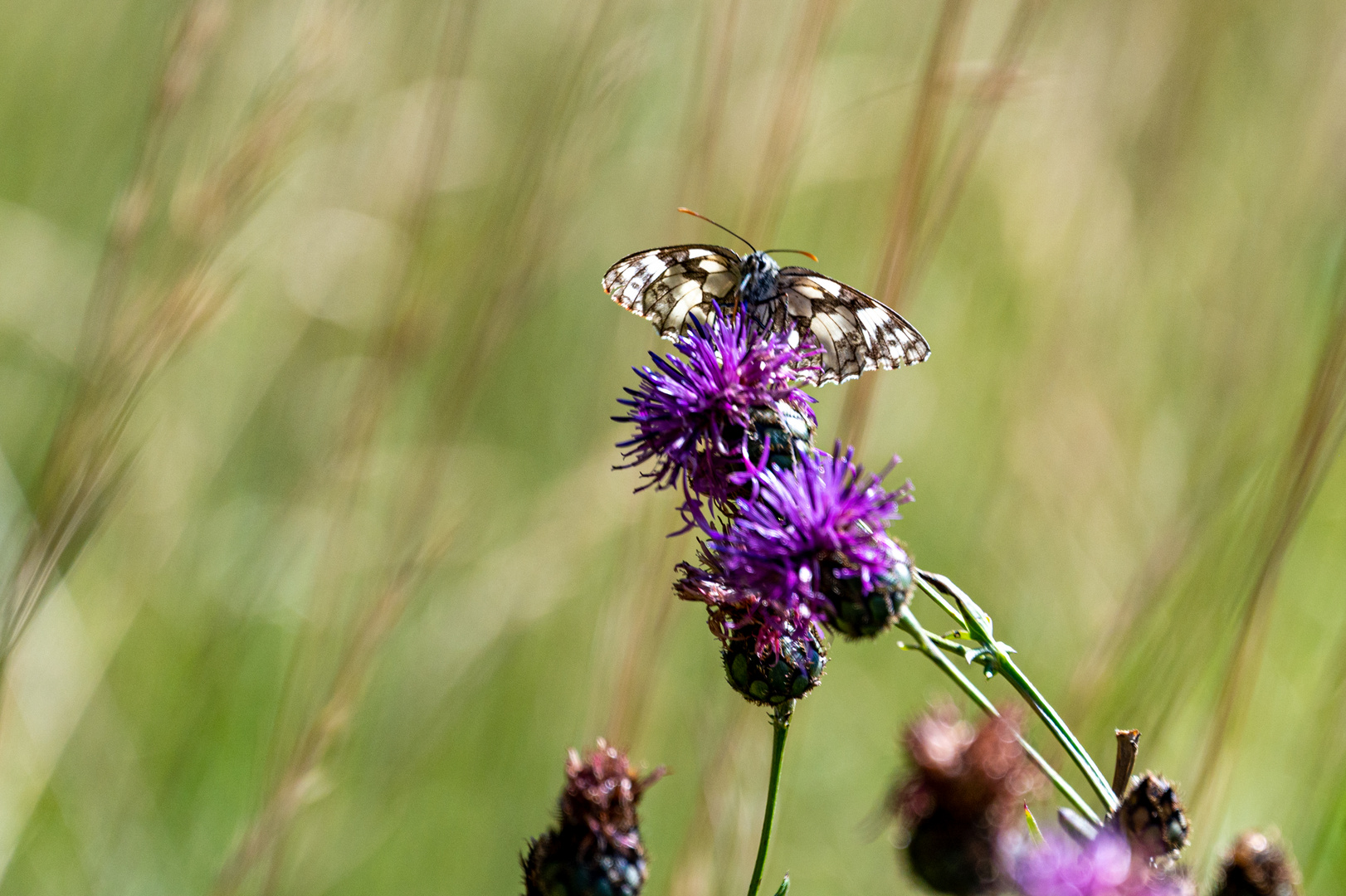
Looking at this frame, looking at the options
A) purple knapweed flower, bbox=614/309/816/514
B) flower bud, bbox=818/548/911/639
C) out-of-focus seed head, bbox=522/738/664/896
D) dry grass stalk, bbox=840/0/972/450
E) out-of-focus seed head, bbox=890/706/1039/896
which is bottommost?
out-of-focus seed head, bbox=522/738/664/896

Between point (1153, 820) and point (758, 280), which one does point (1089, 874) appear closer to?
point (1153, 820)

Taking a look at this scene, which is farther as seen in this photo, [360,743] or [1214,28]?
[1214,28]

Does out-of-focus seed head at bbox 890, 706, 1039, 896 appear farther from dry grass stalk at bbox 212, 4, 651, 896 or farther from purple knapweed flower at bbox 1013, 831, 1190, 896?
dry grass stalk at bbox 212, 4, 651, 896

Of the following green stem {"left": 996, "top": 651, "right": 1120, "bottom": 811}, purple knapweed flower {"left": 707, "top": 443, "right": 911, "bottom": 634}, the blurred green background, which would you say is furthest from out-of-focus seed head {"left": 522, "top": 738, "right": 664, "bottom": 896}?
the blurred green background

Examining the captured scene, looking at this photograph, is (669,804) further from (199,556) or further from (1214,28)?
(1214,28)

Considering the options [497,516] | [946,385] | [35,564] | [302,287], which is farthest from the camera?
[946,385]

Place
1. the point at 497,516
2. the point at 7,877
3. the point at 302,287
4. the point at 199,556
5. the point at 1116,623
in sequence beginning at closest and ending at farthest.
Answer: the point at 1116,623 → the point at 7,877 → the point at 302,287 → the point at 199,556 → the point at 497,516

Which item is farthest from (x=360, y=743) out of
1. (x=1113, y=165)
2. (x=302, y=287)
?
(x=1113, y=165)
